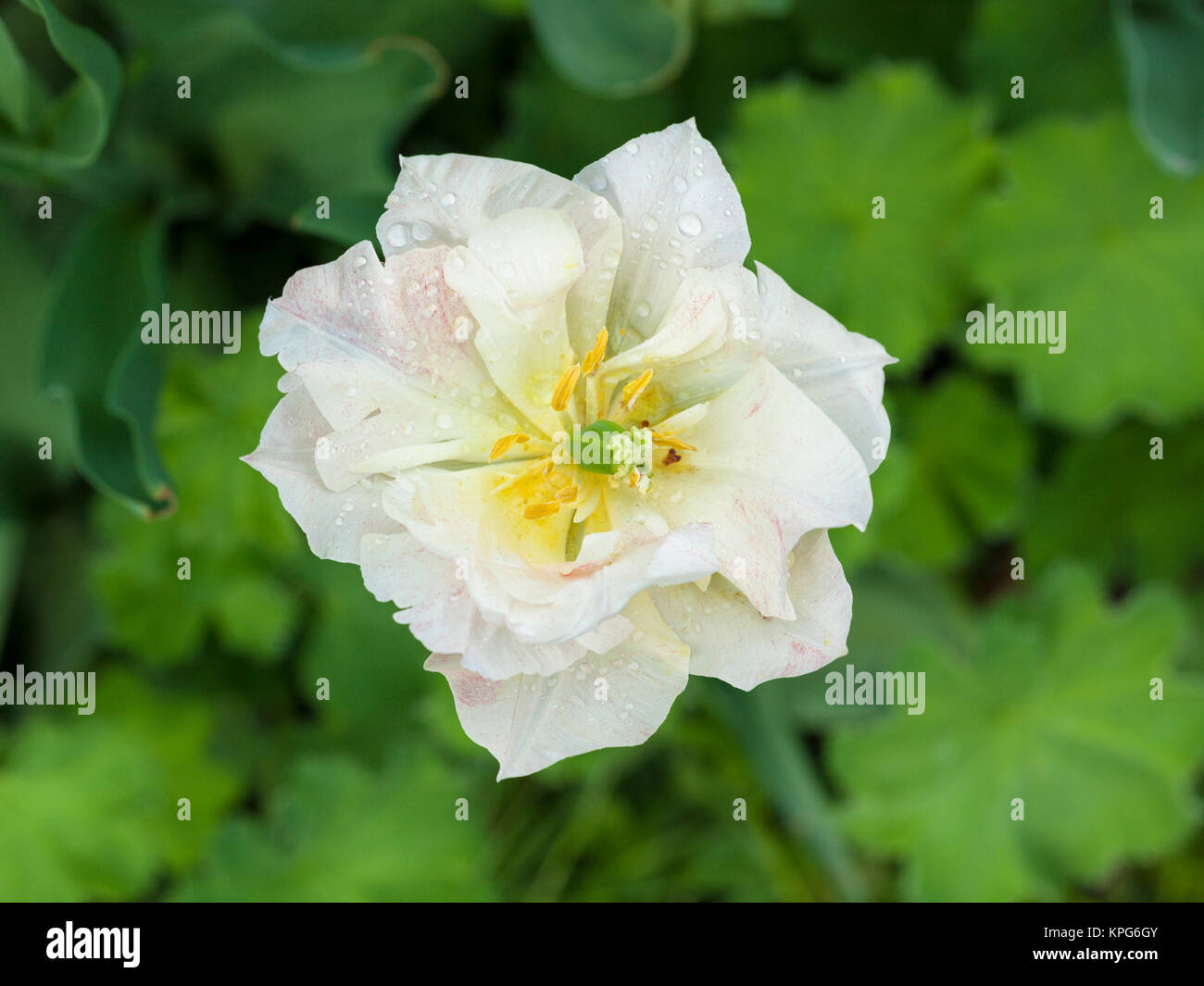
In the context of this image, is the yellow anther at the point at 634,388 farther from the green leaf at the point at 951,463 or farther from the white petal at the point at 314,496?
the green leaf at the point at 951,463

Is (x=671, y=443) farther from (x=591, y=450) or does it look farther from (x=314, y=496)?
(x=314, y=496)

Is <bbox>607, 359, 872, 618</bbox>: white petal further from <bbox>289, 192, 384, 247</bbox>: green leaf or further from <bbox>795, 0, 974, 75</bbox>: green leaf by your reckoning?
<bbox>795, 0, 974, 75</bbox>: green leaf

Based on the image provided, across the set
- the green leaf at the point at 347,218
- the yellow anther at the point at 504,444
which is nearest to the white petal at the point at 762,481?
the yellow anther at the point at 504,444

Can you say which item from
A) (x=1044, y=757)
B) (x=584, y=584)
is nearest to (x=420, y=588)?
(x=584, y=584)

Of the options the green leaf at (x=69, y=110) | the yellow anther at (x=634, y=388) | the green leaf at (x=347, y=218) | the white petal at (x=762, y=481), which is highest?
the green leaf at (x=69, y=110)

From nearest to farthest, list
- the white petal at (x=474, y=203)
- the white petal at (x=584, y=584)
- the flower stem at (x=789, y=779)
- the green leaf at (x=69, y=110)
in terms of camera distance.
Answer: the white petal at (x=584, y=584)
the white petal at (x=474, y=203)
the green leaf at (x=69, y=110)
the flower stem at (x=789, y=779)

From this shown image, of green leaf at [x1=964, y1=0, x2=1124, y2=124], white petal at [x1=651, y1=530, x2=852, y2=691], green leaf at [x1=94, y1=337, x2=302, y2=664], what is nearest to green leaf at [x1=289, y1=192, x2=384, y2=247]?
green leaf at [x1=94, y1=337, x2=302, y2=664]

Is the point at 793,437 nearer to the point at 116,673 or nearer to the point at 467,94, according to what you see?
the point at 467,94
